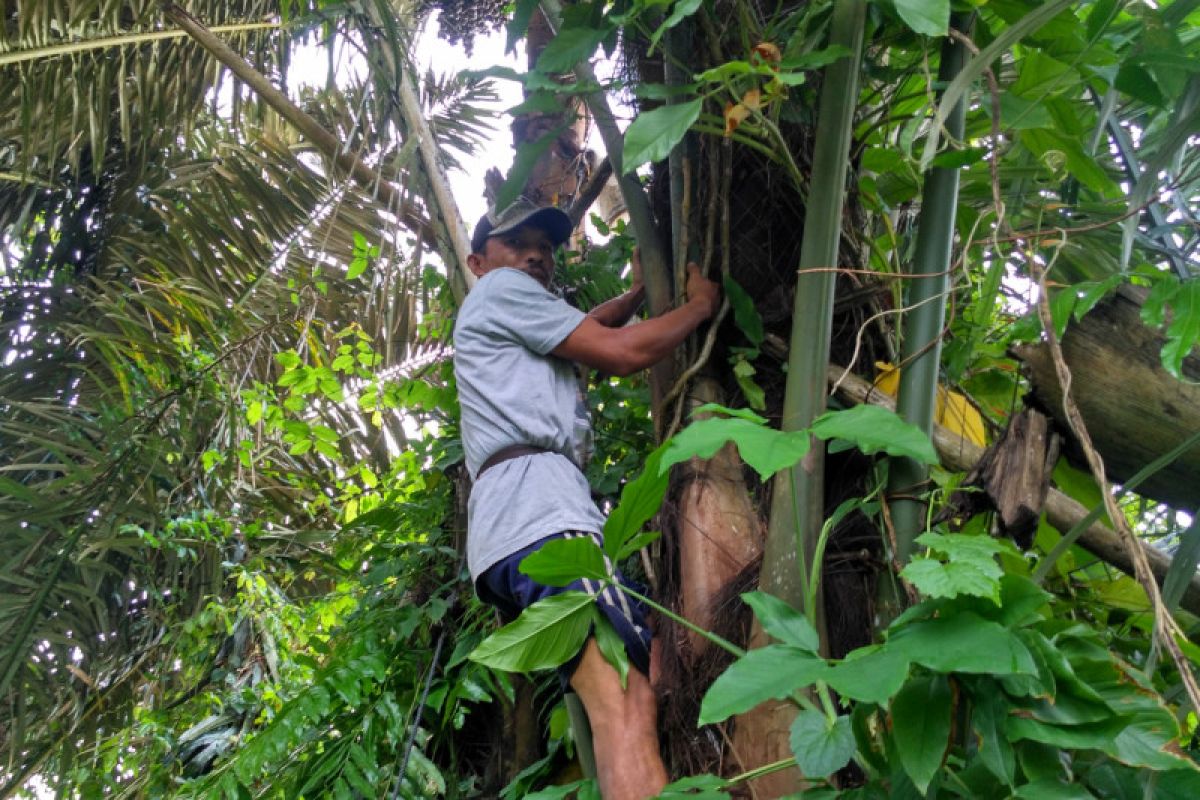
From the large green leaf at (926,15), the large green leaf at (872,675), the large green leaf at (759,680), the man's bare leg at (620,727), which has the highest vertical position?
the large green leaf at (926,15)

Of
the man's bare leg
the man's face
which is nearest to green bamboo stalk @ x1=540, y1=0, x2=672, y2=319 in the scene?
the man's face

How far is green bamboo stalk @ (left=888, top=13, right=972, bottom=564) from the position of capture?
1710 millimetres

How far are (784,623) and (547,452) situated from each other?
998mm

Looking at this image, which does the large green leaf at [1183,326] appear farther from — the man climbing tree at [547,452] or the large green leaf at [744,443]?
the man climbing tree at [547,452]

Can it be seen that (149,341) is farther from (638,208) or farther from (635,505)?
(635,505)

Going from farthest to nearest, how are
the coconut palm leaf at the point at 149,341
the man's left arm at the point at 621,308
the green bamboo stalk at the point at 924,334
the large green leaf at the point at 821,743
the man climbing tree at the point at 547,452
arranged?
the coconut palm leaf at the point at 149,341 → the man's left arm at the point at 621,308 → the man climbing tree at the point at 547,452 → the green bamboo stalk at the point at 924,334 → the large green leaf at the point at 821,743

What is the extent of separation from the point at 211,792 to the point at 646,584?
1361 mm

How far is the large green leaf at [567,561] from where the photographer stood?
4.91ft

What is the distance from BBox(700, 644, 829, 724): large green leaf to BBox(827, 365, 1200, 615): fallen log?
64 cm

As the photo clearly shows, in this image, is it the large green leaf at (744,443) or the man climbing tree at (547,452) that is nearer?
the large green leaf at (744,443)

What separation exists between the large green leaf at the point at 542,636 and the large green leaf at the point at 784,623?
415mm

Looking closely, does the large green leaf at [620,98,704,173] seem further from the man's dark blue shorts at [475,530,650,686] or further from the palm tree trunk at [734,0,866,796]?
the man's dark blue shorts at [475,530,650,686]

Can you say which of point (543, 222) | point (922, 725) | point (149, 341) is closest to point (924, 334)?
point (922, 725)

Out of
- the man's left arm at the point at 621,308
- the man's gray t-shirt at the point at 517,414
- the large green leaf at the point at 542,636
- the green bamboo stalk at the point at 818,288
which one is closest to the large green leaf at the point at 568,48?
the green bamboo stalk at the point at 818,288
